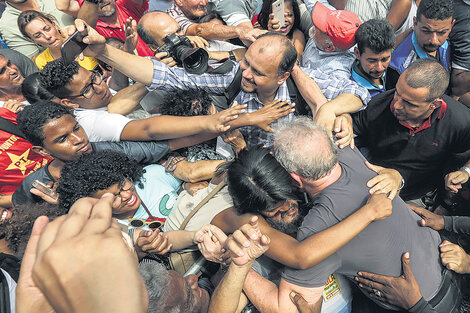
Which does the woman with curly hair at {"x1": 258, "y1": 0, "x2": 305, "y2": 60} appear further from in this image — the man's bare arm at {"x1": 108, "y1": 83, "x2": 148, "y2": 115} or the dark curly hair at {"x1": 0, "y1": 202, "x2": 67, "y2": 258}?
the dark curly hair at {"x1": 0, "y1": 202, "x2": 67, "y2": 258}

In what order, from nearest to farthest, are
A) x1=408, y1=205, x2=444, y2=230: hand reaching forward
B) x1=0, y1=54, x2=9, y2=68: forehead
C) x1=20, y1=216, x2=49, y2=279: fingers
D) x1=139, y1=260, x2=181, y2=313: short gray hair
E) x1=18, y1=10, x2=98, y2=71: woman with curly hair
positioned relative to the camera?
x1=20, y1=216, x2=49, y2=279: fingers
x1=139, y1=260, x2=181, y2=313: short gray hair
x1=408, y1=205, x2=444, y2=230: hand reaching forward
x1=0, y1=54, x2=9, y2=68: forehead
x1=18, y1=10, x2=98, y2=71: woman with curly hair

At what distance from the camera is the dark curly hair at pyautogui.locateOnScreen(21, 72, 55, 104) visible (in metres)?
2.76

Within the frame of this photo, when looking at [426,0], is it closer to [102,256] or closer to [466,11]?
[466,11]

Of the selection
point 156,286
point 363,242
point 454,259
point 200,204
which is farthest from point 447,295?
point 156,286

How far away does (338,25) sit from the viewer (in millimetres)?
2854

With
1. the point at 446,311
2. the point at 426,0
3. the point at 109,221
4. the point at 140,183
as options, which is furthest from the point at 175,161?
the point at 426,0

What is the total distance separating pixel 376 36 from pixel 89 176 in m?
2.44

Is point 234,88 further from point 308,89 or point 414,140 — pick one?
point 414,140

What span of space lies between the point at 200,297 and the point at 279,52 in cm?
176

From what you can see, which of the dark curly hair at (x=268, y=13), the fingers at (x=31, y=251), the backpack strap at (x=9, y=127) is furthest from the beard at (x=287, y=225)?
the dark curly hair at (x=268, y=13)

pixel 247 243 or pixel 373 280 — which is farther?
pixel 373 280

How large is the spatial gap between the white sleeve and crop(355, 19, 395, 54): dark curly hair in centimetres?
204

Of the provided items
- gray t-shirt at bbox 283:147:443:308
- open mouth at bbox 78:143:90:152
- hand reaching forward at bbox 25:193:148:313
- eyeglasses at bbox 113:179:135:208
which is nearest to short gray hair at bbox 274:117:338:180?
gray t-shirt at bbox 283:147:443:308

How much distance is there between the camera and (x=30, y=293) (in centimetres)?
76
